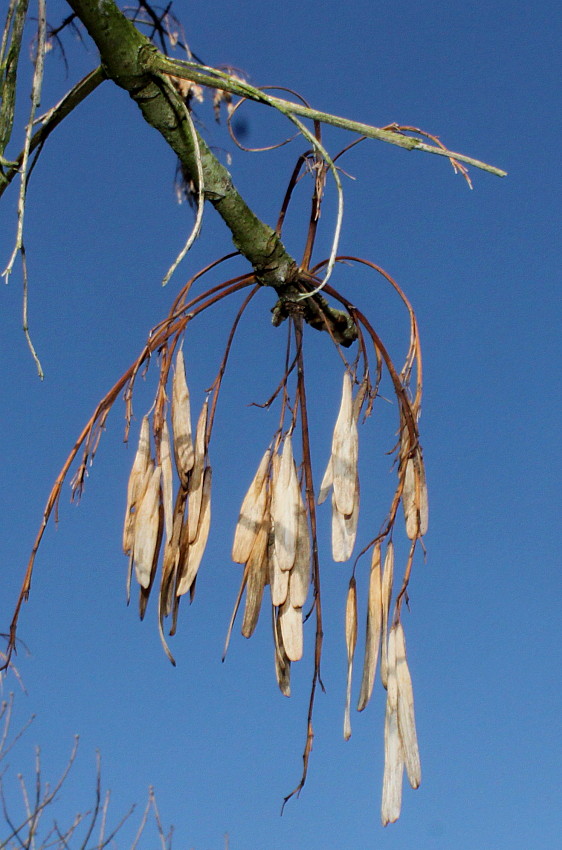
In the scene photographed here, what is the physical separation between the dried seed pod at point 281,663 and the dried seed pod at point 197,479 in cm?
16

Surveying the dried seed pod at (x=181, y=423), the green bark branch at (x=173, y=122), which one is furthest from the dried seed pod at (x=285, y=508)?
the green bark branch at (x=173, y=122)

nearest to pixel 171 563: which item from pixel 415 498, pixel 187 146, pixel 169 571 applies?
pixel 169 571

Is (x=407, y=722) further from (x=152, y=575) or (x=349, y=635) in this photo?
(x=152, y=575)

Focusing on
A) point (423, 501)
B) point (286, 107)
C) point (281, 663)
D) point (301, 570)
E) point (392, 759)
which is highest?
point (286, 107)

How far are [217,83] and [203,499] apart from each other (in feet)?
1.74

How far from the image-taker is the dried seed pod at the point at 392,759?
1.00m

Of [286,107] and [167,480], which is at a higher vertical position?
[286,107]

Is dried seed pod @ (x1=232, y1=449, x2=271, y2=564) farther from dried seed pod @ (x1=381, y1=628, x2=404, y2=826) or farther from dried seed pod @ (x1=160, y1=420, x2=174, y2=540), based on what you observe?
dried seed pod @ (x1=381, y1=628, x2=404, y2=826)

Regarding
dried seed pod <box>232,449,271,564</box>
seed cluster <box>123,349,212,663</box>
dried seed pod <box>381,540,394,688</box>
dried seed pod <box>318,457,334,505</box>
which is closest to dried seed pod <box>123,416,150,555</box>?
seed cluster <box>123,349,212,663</box>

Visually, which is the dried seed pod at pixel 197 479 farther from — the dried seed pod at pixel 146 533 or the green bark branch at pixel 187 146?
the green bark branch at pixel 187 146

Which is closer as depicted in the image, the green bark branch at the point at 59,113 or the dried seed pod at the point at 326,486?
the green bark branch at the point at 59,113

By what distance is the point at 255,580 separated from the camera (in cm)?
108

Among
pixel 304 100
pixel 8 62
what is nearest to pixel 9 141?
pixel 8 62

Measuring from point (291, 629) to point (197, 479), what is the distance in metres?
0.24
